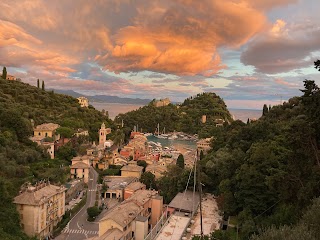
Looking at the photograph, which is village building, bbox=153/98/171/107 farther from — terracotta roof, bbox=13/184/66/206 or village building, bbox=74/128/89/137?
terracotta roof, bbox=13/184/66/206

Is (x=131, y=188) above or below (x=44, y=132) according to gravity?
below

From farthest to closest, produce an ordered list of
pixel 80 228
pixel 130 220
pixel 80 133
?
pixel 80 133 < pixel 80 228 < pixel 130 220

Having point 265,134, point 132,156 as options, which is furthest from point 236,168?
point 132,156

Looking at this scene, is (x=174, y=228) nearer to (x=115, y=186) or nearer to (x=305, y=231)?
(x=305, y=231)

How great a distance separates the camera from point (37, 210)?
18.1m

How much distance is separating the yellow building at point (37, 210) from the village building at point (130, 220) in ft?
13.3

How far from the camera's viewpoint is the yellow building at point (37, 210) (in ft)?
59.5

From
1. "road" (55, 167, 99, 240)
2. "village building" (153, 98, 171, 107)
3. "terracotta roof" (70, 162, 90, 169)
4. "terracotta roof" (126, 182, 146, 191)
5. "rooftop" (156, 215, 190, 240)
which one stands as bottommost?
"road" (55, 167, 99, 240)

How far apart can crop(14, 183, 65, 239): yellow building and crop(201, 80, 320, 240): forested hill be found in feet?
32.9

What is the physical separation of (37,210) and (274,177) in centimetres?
1333

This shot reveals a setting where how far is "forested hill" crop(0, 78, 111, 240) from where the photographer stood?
1720 centimetres

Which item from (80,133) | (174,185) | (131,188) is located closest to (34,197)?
(131,188)

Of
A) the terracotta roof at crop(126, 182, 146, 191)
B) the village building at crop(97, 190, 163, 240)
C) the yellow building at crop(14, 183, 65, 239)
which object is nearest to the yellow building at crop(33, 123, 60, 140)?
the terracotta roof at crop(126, 182, 146, 191)

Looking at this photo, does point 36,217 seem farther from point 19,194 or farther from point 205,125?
point 205,125
